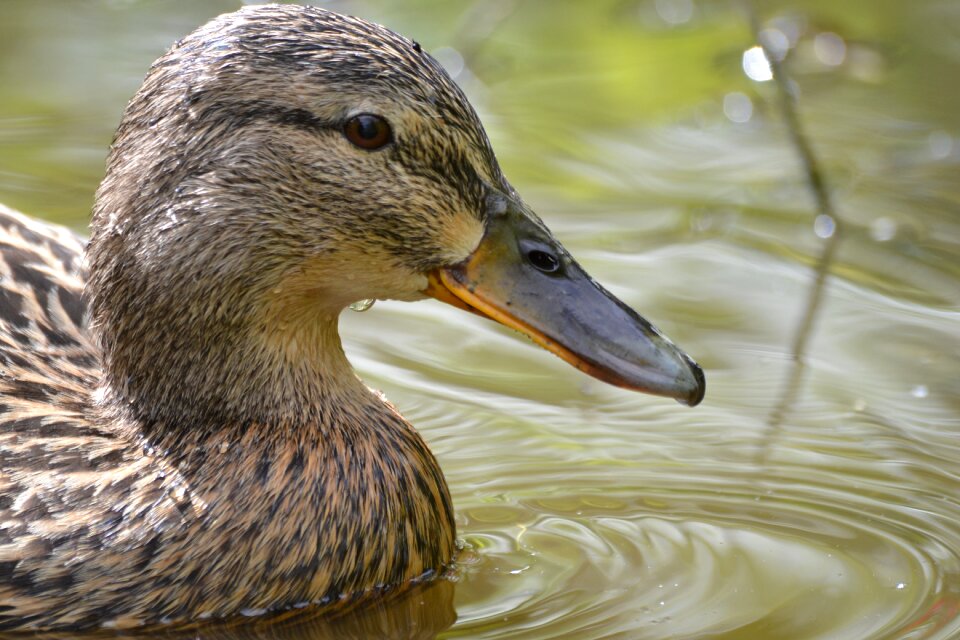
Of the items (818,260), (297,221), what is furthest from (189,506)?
(818,260)

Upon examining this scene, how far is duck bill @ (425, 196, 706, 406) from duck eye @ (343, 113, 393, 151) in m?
0.39

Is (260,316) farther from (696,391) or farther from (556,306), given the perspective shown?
(696,391)

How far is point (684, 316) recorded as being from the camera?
687 centimetres

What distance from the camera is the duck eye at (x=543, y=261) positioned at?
195 inches

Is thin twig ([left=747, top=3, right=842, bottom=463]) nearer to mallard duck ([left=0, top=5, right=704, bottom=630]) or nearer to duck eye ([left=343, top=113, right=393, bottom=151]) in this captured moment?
mallard duck ([left=0, top=5, right=704, bottom=630])

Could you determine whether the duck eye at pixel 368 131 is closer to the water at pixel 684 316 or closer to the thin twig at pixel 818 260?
the water at pixel 684 316

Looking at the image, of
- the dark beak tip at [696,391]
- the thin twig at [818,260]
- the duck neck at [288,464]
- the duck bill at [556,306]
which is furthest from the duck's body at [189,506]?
the thin twig at [818,260]

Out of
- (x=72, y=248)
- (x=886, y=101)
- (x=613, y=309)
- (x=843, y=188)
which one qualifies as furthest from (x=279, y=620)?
(x=886, y=101)

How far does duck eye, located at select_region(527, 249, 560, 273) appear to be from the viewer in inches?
195

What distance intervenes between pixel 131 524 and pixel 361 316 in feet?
7.37

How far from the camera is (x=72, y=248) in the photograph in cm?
605

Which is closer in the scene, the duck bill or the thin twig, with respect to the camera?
the duck bill

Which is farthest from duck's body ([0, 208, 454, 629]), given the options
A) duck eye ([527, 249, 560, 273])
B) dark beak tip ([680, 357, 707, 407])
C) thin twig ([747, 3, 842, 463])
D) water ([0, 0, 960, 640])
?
thin twig ([747, 3, 842, 463])

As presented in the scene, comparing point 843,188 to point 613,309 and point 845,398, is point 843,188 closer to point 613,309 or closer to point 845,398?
point 845,398
